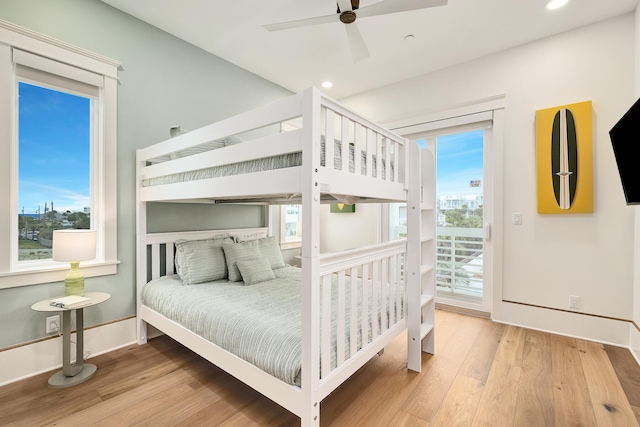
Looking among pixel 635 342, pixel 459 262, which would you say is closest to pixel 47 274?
pixel 459 262

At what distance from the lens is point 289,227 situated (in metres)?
3.96

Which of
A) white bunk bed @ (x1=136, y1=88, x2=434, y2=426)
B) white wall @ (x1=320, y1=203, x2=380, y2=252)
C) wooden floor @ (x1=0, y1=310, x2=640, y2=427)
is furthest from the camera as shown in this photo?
white wall @ (x1=320, y1=203, x2=380, y2=252)

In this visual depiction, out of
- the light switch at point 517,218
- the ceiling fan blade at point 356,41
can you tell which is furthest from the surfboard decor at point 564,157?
the ceiling fan blade at point 356,41

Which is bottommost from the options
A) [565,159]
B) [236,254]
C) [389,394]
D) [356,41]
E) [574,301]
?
[389,394]

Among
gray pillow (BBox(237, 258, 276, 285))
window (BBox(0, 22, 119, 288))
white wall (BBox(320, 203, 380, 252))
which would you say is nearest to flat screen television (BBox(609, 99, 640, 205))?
white wall (BBox(320, 203, 380, 252))

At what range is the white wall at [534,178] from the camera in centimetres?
239

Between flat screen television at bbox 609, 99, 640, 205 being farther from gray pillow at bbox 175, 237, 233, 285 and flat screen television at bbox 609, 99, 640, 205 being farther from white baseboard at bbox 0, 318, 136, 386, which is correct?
white baseboard at bbox 0, 318, 136, 386

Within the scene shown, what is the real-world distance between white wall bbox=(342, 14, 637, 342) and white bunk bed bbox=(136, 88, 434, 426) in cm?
124

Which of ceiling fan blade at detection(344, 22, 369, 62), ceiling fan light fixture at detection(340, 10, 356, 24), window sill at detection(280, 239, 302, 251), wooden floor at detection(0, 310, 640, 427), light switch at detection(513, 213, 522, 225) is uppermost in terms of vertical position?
ceiling fan light fixture at detection(340, 10, 356, 24)

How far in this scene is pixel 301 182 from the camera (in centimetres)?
126

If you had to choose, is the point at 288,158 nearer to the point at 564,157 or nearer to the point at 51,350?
the point at 51,350

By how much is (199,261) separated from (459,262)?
273 centimetres

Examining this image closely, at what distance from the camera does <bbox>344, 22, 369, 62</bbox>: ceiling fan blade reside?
2.09 meters

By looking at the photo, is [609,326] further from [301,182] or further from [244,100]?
[244,100]
